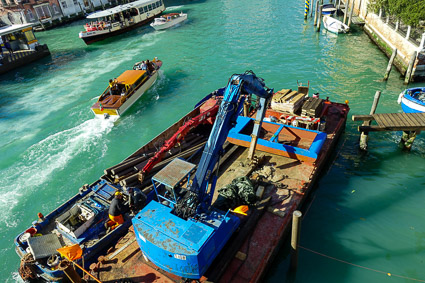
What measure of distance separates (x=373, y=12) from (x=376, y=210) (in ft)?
98.9

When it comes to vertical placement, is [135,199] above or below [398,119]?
above

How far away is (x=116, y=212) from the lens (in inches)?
436

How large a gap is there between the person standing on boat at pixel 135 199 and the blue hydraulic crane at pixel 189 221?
254 cm

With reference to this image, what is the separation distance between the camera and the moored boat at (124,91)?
21.9 metres

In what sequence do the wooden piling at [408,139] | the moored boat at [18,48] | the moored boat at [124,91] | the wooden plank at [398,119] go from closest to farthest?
1. the wooden plank at [398,119]
2. the wooden piling at [408,139]
3. the moored boat at [124,91]
4. the moored boat at [18,48]

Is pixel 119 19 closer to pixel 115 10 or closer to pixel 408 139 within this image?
pixel 115 10

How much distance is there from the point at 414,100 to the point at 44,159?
24429mm

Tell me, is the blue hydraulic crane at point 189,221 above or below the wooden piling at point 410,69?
above

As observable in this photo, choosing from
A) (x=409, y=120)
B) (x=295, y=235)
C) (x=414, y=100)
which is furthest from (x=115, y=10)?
(x=295, y=235)

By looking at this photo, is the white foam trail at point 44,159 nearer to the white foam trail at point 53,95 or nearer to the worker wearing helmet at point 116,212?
the white foam trail at point 53,95

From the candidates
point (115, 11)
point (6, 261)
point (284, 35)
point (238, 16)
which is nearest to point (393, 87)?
point (284, 35)

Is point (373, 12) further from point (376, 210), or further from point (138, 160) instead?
point (138, 160)

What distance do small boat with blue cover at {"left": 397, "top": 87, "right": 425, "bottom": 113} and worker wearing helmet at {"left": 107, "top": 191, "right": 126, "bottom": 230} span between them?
17.9 meters

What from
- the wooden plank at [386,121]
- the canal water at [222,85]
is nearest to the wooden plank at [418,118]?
the wooden plank at [386,121]
